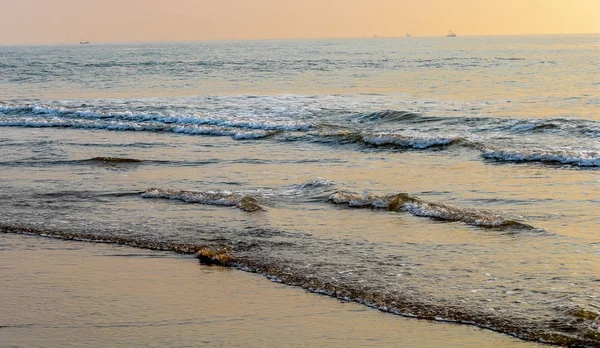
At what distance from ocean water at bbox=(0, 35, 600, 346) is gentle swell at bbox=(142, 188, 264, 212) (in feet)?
0.15

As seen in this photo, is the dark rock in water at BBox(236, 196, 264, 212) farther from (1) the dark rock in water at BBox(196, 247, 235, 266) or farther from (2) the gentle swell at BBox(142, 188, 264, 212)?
(1) the dark rock in water at BBox(196, 247, 235, 266)

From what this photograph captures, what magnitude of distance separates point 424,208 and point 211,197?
365 centimetres

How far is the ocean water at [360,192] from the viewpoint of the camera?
8164 mm

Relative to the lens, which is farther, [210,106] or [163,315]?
[210,106]

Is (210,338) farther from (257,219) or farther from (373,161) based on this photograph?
(373,161)

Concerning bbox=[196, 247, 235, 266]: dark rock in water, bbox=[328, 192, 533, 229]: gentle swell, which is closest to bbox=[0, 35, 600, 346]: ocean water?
bbox=[328, 192, 533, 229]: gentle swell

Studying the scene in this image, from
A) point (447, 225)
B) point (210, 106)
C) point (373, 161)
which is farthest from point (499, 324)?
point (210, 106)

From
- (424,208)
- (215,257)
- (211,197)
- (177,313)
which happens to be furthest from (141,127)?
(177,313)

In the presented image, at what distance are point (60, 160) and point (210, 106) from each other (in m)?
13.8

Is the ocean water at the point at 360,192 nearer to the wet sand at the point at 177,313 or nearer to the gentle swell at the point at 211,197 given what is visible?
the gentle swell at the point at 211,197

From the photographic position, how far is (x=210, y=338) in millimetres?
6766

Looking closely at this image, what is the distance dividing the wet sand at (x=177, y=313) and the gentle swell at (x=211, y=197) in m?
3.30

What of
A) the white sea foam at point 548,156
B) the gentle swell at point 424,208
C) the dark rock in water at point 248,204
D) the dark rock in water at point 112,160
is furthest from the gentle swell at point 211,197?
the white sea foam at point 548,156

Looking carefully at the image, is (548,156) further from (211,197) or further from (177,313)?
(177,313)
